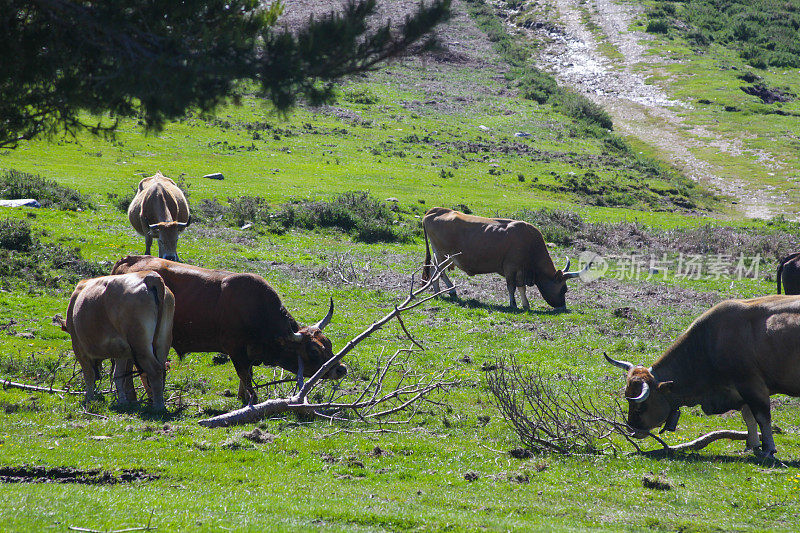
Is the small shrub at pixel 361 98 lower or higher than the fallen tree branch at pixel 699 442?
higher

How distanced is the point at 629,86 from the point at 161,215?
58.4m

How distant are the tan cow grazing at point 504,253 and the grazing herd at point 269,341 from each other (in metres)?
9.37

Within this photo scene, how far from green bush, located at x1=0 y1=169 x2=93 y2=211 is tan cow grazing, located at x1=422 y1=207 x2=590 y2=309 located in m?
13.6

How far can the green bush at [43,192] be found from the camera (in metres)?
27.6

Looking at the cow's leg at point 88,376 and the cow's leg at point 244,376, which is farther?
the cow's leg at point 244,376

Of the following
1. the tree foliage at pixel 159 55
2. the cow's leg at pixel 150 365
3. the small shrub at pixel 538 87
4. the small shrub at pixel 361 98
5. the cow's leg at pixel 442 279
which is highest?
the tree foliage at pixel 159 55

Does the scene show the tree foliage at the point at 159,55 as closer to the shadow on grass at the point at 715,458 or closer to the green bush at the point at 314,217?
the shadow on grass at the point at 715,458

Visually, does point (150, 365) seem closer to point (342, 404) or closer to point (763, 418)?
point (342, 404)

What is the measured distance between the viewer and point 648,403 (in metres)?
12.3

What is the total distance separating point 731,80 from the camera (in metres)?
70.0

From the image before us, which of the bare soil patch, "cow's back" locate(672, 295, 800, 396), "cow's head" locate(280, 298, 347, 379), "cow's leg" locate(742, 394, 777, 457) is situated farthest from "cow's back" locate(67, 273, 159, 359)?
"cow's leg" locate(742, 394, 777, 457)

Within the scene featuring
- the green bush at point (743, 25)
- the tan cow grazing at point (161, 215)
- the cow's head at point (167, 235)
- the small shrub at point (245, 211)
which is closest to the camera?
the cow's head at point (167, 235)

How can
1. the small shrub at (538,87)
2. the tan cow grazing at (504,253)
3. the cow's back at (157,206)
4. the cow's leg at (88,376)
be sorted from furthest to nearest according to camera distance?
the small shrub at (538,87) < the tan cow grazing at (504,253) < the cow's back at (157,206) < the cow's leg at (88,376)

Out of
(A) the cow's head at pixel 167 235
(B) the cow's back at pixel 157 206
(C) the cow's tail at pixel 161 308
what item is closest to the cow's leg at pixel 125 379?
(C) the cow's tail at pixel 161 308
